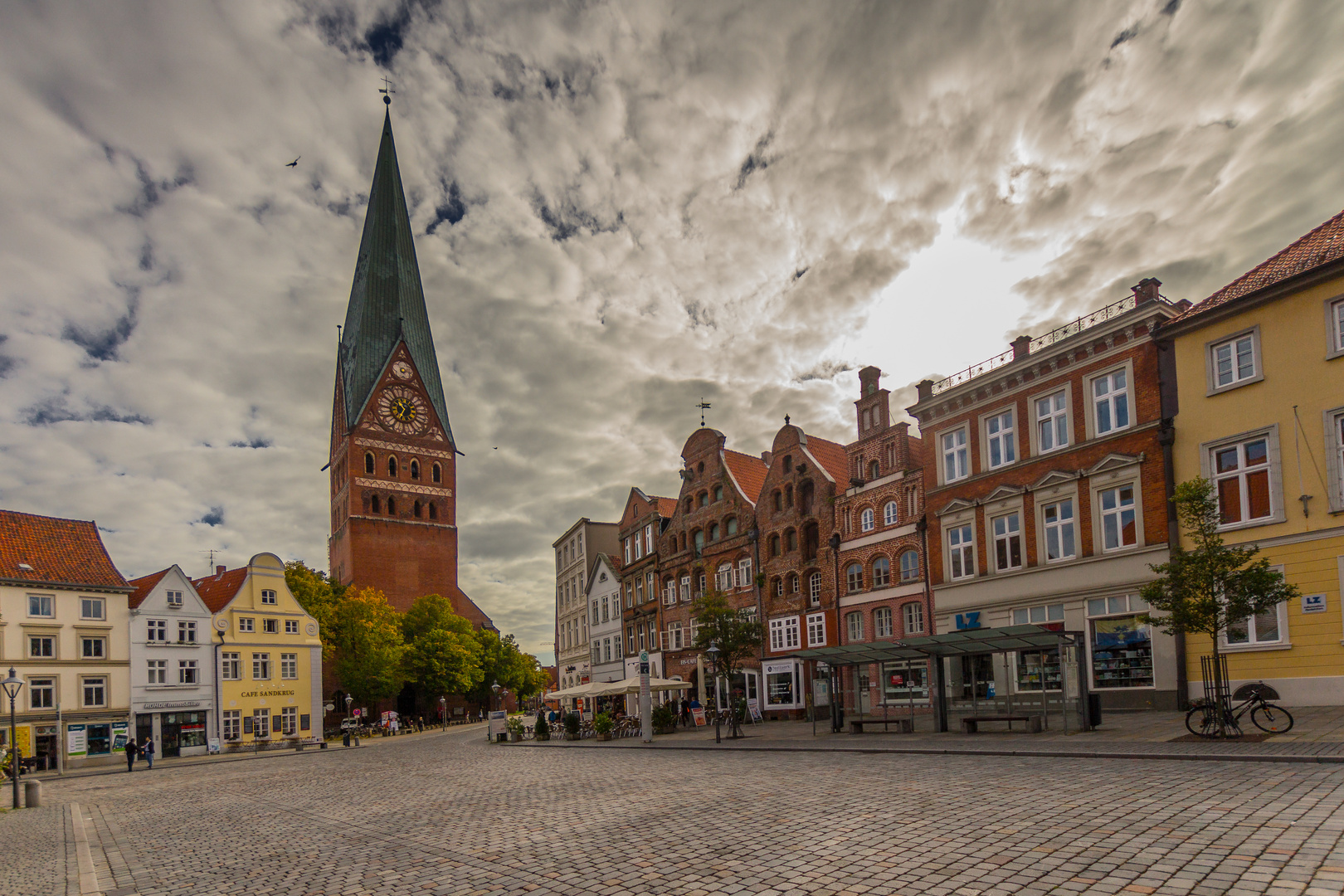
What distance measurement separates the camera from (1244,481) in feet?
79.3

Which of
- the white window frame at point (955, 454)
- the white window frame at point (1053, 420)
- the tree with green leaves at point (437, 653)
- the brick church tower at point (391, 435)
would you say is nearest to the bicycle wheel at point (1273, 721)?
Answer: the white window frame at point (1053, 420)

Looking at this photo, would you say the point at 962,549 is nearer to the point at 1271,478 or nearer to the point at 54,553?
the point at 1271,478

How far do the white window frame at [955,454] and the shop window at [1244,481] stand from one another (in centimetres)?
915

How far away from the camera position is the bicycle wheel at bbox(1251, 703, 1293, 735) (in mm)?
17234

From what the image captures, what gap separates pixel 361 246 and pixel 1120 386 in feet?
303

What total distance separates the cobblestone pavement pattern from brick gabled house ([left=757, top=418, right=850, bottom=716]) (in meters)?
20.7

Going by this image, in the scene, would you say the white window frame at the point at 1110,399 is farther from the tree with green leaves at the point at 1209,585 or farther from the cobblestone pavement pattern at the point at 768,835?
the cobblestone pavement pattern at the point at 768,835

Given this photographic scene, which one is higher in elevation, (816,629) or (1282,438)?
(1282,438)

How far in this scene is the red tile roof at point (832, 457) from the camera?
1650 inches

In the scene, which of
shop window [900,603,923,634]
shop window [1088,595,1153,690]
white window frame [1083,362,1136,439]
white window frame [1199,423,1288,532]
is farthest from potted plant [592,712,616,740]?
white window frame [1199,423,1288,532]

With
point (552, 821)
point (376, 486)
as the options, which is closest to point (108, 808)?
point (552, 821)

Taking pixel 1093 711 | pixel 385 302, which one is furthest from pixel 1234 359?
pixel 385 302

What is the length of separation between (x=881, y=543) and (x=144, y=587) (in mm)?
41178

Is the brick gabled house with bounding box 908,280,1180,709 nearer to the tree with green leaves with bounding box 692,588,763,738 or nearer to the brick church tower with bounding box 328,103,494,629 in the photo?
the tree with green leaves with bounding box 692,588,763,738
